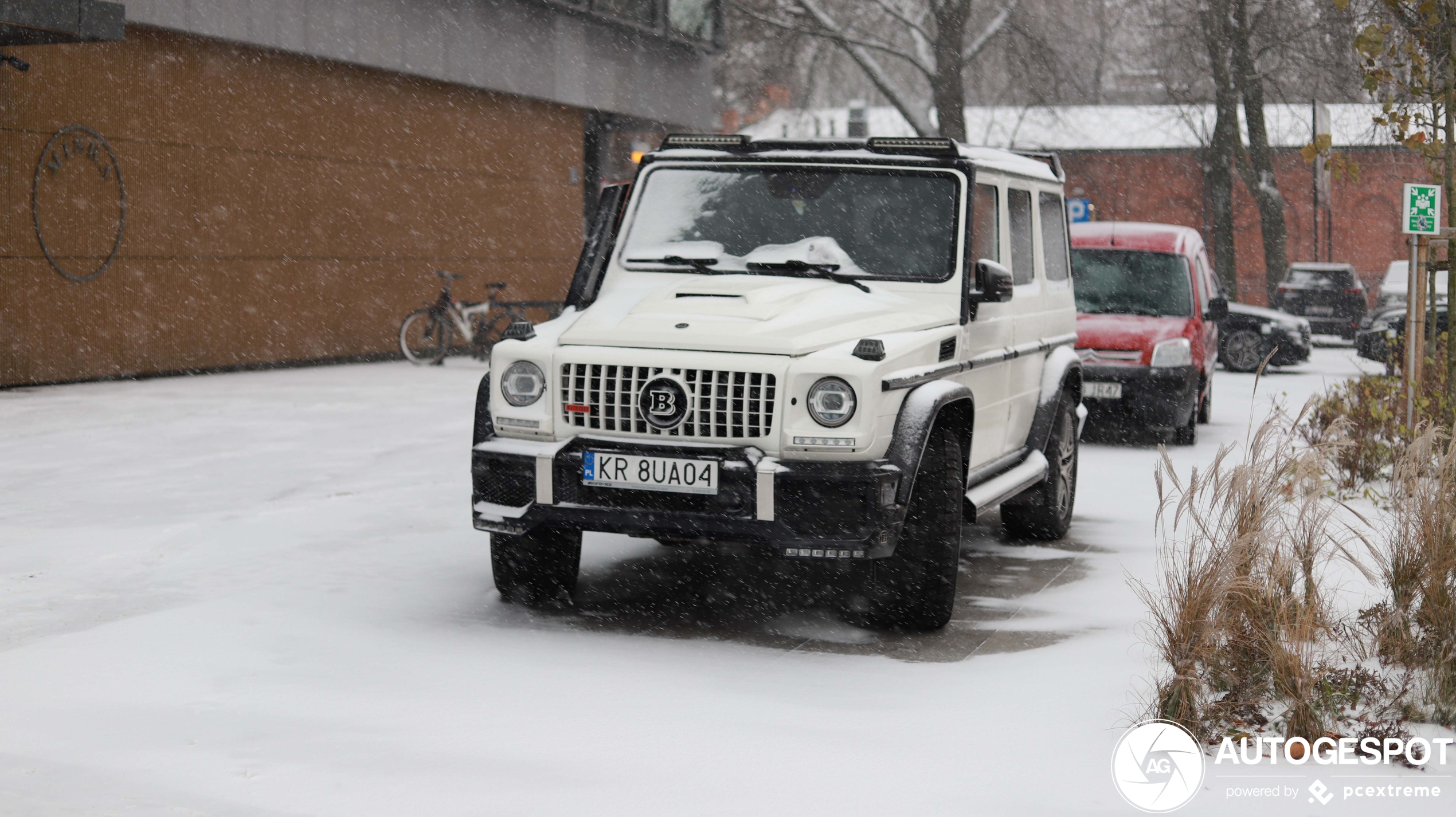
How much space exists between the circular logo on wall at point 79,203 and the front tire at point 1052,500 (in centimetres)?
1155

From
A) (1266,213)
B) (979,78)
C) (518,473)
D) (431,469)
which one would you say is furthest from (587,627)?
(979,78)

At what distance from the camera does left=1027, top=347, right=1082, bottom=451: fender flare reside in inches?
335

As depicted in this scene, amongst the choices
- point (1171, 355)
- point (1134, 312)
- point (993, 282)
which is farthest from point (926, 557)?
point (1134, 312)

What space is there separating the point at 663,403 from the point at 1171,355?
27.9 ft

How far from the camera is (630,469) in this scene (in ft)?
20.1

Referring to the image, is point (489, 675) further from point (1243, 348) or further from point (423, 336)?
point (1243, 348)

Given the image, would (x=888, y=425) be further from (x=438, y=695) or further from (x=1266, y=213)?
(x=1266, y=213)

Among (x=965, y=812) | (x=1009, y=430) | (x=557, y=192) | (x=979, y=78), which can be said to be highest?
(x=979, y=78)

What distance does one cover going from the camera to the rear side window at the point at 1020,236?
26.5 ft

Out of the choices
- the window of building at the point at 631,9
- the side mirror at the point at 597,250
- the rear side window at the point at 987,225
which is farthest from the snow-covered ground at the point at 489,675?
the window of building at the point at 631,9

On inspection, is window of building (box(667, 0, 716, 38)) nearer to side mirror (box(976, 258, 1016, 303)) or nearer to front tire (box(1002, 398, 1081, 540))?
front tire (box(1002, 398, 1081, 540))

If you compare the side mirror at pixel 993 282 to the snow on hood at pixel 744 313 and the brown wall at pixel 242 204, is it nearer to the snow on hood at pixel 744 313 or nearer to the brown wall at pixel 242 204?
the snow on hood at pixel 744 313

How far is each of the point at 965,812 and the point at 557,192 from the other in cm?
2324

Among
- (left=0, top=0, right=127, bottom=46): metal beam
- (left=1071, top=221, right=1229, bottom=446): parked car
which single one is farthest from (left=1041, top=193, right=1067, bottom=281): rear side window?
(left=0, top=0, right=127, bottom=46): metal beam
